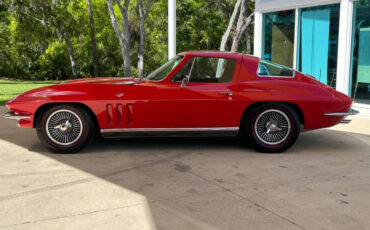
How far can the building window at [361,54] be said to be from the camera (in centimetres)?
976

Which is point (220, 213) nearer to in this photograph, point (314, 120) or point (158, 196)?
point (158, 196)

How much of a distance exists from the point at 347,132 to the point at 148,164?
4105mm

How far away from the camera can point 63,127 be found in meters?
5.46

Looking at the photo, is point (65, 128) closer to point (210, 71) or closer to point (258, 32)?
point (210, 71)

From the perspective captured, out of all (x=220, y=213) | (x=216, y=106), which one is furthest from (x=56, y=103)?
(x=220, y=213)

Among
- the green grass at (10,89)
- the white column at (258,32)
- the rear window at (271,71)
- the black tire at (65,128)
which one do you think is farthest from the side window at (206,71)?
the green grass at (10,89)

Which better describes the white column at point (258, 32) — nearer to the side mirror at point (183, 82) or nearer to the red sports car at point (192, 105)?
the red sports car at point (192, 105)

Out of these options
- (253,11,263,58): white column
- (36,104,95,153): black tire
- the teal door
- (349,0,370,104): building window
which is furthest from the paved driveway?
(253,11,263,58): white column

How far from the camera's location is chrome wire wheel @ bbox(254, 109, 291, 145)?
5637mm

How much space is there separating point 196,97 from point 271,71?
1193mm

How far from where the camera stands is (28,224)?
128 inches

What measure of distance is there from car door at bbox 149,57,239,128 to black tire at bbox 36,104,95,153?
910 millimetres

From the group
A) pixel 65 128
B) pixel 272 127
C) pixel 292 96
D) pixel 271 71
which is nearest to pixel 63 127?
pixel 65 128

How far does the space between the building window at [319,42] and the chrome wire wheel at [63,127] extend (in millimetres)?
7288
